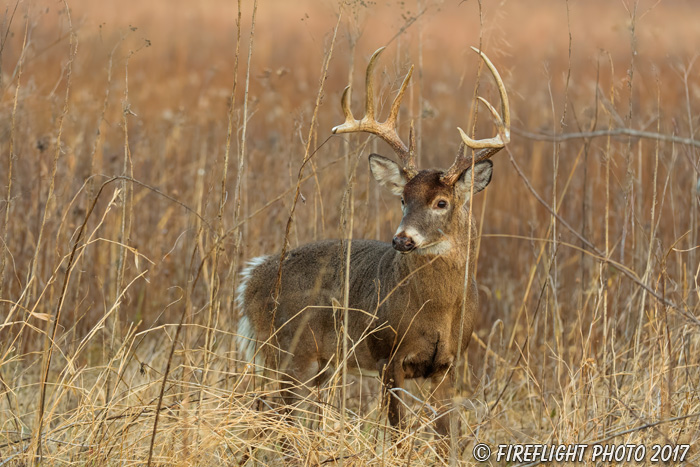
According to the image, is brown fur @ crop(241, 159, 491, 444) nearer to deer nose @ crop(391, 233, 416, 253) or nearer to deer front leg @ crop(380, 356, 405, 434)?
deer front leg @ crop(380, 356, 405, 434)

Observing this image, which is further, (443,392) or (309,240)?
(309,240)

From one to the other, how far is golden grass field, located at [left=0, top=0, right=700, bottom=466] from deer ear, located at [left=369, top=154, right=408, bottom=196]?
0.15 m

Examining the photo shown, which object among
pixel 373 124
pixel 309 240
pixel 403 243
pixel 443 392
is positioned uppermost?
pixel 373 124

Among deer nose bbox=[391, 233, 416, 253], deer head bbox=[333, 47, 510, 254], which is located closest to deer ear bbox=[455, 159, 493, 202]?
deer head bbox=[333, 47, 510, 254]

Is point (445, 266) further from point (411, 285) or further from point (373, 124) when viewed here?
point (373, 124)

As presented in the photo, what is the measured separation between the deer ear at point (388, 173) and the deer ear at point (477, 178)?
36 cm

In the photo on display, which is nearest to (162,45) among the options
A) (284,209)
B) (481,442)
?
(284,209)

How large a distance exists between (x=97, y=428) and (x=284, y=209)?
4011 mm

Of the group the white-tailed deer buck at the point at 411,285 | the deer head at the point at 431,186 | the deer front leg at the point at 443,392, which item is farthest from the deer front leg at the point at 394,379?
the deer head at the point at 431,186

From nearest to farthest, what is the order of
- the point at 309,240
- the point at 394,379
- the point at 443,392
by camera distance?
the point at 394,379 → the point at 443,392 → the point at 309,240

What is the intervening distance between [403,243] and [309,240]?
230cm

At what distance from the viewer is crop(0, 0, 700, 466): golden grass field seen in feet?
12.1

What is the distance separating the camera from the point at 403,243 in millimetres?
4539

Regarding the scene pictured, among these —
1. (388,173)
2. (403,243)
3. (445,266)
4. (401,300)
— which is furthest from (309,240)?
(403,243)
